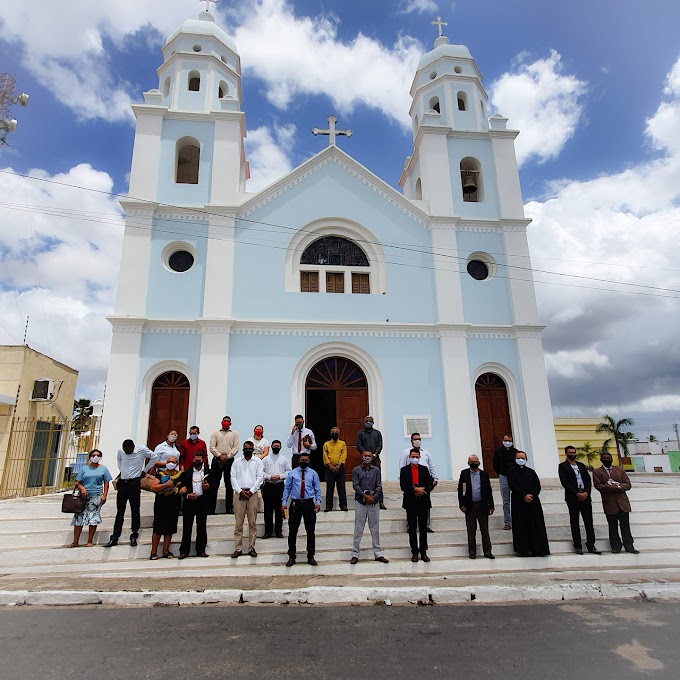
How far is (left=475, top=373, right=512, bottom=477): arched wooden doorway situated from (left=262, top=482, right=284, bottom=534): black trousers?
6818 millimetres

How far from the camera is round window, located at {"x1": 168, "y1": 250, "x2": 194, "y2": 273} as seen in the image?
13438 millimetres

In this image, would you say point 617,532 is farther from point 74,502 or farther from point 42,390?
point 42,390

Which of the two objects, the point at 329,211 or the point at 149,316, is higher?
the point at 329,211

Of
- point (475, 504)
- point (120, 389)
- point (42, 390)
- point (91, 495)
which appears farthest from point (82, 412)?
point (475, 504)

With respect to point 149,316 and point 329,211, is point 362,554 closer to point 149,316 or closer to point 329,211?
point 149,316

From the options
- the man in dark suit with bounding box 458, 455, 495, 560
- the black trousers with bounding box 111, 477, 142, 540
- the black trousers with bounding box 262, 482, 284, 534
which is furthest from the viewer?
the black trousers with bounding box 262, 482, 284, 534

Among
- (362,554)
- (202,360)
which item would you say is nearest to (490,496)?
(362,554)

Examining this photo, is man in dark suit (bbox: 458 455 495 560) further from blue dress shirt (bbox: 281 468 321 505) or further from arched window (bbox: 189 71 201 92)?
arched window (bbox: 189 71 201 92)

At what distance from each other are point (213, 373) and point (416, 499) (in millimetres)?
6629

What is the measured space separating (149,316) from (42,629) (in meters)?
8.70

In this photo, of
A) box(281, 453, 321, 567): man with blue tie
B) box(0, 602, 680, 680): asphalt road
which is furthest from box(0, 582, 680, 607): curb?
box(281, 453, 321, 567): man with blue tie

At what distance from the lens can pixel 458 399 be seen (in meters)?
12.8

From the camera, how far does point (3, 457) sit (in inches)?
498

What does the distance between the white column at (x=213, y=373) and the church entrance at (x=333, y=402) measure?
2195 millimetres
